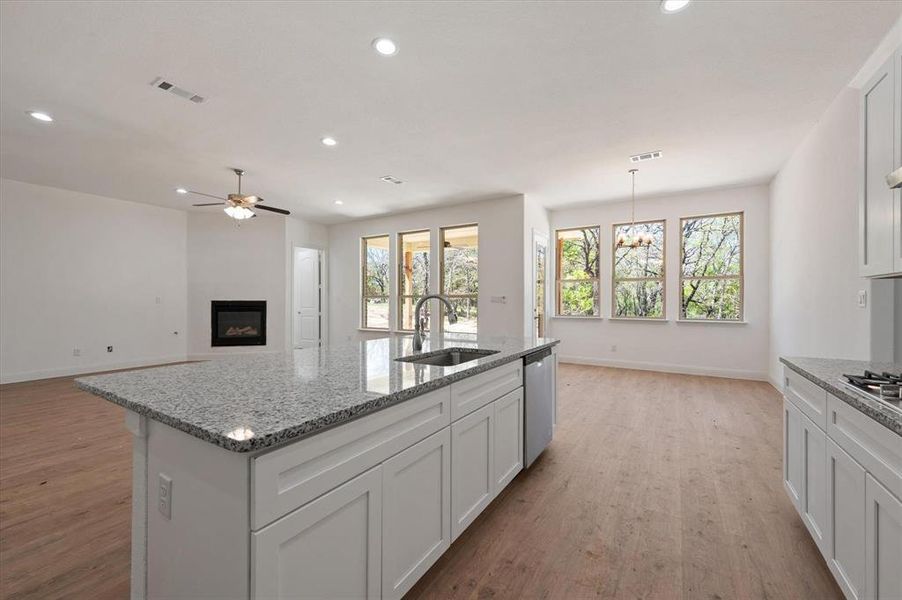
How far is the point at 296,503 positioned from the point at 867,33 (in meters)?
3.87

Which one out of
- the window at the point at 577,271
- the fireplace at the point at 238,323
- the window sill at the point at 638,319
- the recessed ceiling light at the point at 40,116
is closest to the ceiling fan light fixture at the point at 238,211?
the recessed ceiling light at the point at 40,116

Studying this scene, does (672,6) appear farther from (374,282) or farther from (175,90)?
(374,282)

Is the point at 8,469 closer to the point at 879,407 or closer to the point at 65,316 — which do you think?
the point at 65,316

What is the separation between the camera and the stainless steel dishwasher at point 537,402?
8.35ft

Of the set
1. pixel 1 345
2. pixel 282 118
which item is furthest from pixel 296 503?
pixel 1 345

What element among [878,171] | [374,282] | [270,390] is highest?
[878,171]

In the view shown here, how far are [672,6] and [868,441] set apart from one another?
2.25m

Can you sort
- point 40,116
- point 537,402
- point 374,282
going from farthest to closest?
1. point 374,282
2. point 40,116
3. point 537,402

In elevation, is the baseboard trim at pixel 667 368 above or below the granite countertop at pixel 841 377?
below

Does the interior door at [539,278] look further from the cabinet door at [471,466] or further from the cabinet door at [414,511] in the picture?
the cabinet door at [414,511]

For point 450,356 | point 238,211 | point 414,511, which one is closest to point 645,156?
point 450,356

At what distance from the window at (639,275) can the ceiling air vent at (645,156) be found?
6.78ft

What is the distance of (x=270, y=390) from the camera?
1384 millimetres

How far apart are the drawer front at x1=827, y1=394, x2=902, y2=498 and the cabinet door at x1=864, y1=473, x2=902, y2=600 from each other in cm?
4
